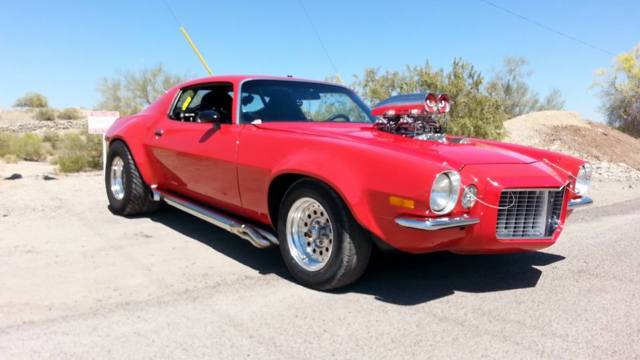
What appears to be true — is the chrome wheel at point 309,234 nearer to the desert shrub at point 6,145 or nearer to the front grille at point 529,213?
the front grille at point 529,213

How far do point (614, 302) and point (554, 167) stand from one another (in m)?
1.10

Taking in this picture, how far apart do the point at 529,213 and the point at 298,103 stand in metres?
2.20

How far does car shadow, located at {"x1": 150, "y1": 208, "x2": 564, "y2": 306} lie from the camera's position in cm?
366

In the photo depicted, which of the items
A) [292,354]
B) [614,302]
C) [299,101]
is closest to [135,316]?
[292,354]

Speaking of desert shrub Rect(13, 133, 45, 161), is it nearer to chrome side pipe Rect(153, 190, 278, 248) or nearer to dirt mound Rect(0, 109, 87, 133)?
dirt mound Rect(0, 109, 87, 133)

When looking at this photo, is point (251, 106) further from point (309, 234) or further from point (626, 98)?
point (626, 98)

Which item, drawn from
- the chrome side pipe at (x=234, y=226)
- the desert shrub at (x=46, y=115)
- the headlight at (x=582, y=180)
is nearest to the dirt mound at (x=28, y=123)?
the desert shrub at (x=46, y=115)

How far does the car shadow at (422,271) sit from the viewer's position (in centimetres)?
366

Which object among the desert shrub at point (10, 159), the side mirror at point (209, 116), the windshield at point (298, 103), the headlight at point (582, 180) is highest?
the windshield at point (298, 103)

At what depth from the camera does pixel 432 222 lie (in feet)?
9.81

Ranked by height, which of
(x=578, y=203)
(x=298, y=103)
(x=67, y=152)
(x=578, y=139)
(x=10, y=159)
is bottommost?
(x=10, y=159)

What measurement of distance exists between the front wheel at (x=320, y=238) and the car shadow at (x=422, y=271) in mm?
Result: 201

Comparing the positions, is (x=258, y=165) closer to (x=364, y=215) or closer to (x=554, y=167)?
(x=364, y=215)

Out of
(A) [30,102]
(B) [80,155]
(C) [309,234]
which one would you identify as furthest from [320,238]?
(A) [30,102]
